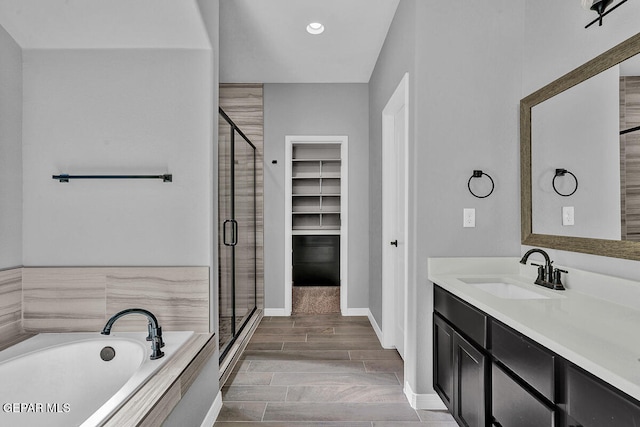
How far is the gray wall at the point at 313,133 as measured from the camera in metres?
4.35

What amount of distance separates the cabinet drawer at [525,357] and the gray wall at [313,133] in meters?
2.83

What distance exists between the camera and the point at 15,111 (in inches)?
79.1

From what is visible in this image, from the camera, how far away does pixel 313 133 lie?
436cm

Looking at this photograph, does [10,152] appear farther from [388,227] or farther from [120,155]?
[388,227]

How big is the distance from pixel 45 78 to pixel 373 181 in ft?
9.36

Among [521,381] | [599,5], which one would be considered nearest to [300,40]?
[599,5]

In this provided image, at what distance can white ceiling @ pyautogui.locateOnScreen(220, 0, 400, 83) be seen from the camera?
2840mm

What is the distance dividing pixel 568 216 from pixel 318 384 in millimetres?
1888

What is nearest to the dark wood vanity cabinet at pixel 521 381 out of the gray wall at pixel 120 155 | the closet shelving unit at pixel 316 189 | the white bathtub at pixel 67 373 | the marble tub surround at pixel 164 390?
the marble tub surround at pixel 164 390

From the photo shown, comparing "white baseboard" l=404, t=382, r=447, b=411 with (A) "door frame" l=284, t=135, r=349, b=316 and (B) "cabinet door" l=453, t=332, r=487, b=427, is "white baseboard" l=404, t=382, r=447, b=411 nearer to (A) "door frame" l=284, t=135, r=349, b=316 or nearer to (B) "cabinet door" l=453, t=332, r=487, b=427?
(B) "cabinet door" l=453, t=332, r=487, b=427

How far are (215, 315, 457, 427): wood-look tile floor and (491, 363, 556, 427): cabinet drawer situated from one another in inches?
28.9

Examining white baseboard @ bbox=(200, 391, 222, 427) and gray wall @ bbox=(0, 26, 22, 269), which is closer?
gray wall @ bbox=(0, 26, 22, 269)

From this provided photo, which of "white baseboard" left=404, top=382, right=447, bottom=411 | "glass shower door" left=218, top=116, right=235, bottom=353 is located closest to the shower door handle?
"glass shower door" left=218, top=116, right=235, bottom=353

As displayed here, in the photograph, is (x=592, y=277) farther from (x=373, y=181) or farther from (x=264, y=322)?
(x=264, y=322)
